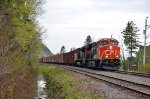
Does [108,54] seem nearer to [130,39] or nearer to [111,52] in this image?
[111,52]

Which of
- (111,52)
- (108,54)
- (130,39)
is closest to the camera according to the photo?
(108,54)

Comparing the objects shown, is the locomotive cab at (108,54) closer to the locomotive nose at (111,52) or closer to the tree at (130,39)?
the locomotive nose at (111,52)

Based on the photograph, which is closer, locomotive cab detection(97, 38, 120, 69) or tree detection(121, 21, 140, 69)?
locomotive cab detection(97, 38, 120, 69)

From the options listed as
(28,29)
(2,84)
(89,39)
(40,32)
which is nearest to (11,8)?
(28,29)

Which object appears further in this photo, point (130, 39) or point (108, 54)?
point (130, 39)

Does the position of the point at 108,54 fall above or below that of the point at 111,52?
below

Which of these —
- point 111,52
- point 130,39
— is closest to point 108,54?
point 111,52

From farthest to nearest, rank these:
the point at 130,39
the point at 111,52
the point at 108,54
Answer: the point at 130,39, the point at 111,52, the point at 108,54

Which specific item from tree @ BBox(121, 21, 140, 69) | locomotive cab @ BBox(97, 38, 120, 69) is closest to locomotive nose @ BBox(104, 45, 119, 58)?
locomotive cab @ BBox(97, 38, 120, 69)

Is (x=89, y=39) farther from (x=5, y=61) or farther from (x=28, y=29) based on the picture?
(x=5, y=61)

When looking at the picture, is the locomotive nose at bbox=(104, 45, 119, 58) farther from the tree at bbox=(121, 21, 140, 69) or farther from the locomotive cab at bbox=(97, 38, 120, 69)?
the tree at bbox=(121, 21, 140, 69)

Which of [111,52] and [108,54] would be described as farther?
[111,52]

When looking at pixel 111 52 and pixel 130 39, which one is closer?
pixel 111 52

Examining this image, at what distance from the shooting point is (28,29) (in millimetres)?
44531
